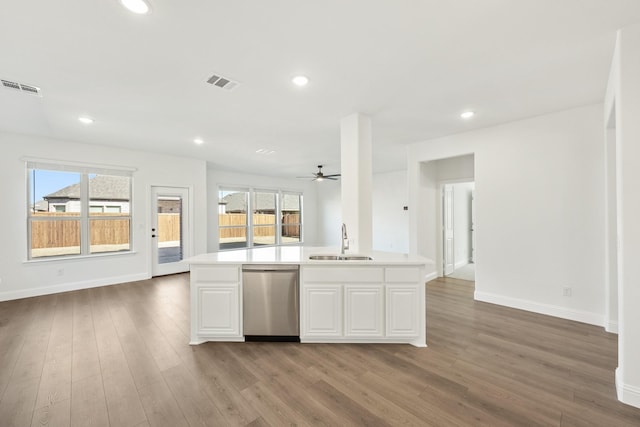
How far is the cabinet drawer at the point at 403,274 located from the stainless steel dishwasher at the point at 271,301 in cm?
102

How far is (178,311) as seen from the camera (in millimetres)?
3721

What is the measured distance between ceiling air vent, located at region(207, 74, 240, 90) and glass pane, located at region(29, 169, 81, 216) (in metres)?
4.19

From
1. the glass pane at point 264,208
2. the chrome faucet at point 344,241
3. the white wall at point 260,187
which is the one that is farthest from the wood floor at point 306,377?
the glass pane at point 264,208

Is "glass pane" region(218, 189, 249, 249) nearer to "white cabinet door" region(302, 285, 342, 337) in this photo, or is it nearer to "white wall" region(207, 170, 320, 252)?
"white wall" region(207, 170, 320, 252)

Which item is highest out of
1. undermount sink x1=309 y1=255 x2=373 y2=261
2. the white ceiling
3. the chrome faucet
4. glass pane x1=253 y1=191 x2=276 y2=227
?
the white ceiling

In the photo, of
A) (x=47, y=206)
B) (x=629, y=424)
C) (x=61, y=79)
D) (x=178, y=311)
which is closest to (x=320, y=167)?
(x=178, y=311)

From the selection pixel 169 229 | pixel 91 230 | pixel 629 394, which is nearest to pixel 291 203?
pixel 169 229

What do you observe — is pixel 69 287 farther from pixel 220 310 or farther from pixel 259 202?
pixel 259 202

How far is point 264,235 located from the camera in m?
8.70

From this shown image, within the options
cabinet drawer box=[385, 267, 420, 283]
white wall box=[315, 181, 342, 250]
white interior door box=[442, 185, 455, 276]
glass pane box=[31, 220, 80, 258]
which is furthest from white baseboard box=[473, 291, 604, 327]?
glass pane box=[31, 220, 80, 258]

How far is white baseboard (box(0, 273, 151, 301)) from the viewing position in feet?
13.9

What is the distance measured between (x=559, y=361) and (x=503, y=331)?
2.07 ft

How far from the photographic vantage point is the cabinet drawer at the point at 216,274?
2.83 m

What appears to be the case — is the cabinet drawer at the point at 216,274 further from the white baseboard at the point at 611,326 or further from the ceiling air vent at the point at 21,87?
the white baseboard at the point at 611,326
